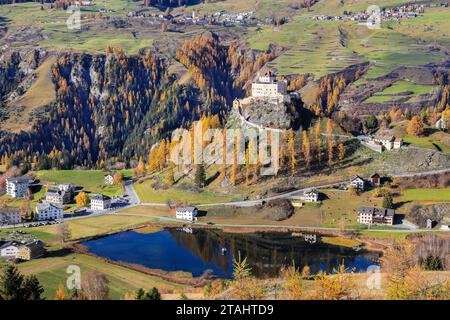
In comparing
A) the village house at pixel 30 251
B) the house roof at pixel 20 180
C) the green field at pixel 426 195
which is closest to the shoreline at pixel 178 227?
the village house at pixel 30 251

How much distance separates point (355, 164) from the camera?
13588 centimetres

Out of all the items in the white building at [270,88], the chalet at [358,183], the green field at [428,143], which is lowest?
the chalet at [358,183]

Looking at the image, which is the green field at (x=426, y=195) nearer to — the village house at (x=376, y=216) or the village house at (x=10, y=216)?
the village house at (x=376, y=216)

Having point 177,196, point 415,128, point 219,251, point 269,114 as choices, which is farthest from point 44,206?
point 415,128

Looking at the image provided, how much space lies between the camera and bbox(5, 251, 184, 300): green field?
278 ft

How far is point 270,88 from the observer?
151 m

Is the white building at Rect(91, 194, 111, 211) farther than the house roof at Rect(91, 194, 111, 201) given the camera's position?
No

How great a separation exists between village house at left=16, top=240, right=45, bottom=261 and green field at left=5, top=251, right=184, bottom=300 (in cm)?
180

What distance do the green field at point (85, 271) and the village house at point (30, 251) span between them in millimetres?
1801

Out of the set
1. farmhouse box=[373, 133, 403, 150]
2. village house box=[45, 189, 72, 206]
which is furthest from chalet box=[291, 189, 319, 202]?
village house box=[45, 189, 72, 206]

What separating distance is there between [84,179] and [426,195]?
8692 cm

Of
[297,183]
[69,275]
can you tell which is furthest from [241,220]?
[69,275]

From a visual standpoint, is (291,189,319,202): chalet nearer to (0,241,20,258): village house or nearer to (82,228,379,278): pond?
(82,228,379,278): pond

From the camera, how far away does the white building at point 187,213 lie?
123 meters
